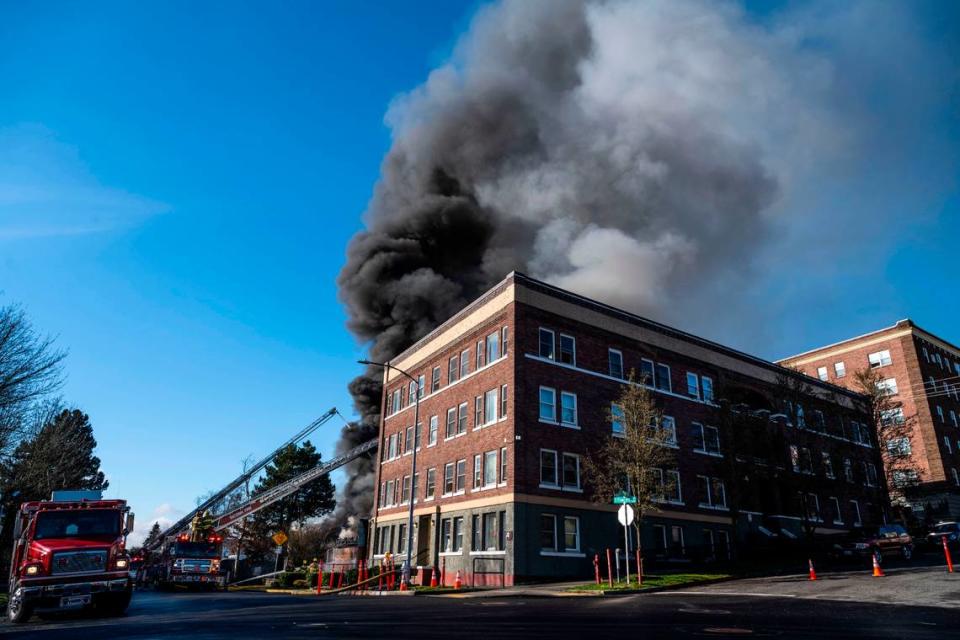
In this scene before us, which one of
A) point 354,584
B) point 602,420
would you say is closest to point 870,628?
point 602,420

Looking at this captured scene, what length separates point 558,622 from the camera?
1221 centimetres

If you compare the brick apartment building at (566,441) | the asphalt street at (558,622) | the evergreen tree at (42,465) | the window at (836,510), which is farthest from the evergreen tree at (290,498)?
the asphalt street at (558,622)

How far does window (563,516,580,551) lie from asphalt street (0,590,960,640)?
12186 millimetres

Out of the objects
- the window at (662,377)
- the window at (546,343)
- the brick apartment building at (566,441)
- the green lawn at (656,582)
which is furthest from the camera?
the window at (662,377)

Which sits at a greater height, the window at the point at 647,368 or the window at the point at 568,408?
the window at the point at 647,368

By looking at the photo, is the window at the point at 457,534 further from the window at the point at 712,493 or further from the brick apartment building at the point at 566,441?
the window at the point at 712,493

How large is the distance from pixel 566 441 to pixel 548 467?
170 cm

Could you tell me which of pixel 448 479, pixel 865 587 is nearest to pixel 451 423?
pixel 448 479

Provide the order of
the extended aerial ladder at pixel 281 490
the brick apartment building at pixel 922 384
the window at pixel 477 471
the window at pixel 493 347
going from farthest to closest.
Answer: the brick apartment building at pixel 922 384, the extended aerial ladder at pixel 281 490, the window at pixel 493 347, the window at pixel 477 471

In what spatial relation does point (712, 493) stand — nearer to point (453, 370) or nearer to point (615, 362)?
point (615, 362)

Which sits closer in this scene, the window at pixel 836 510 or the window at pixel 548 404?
the window at pixel 548 404

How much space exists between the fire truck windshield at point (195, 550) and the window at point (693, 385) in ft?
93.1

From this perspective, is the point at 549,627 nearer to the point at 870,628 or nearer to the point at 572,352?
the point at 870,628

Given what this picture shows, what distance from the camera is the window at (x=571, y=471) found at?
98.9ft
